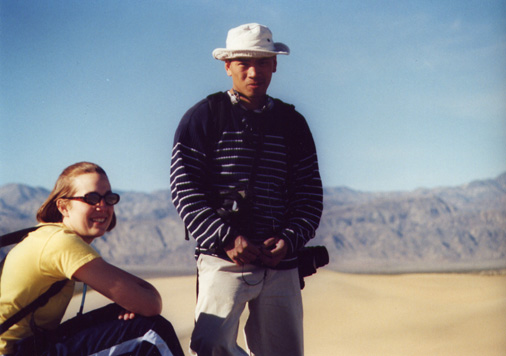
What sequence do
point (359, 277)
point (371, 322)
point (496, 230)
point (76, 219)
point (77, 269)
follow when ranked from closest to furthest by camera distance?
point (77, 269) → point (76, 219) → point (371, 322) → point (359, 277) → point (496, 230)

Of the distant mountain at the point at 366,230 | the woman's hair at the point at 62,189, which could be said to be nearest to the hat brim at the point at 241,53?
the woman's hair at the point at 62,189

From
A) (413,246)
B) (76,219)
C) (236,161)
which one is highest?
(236,161)

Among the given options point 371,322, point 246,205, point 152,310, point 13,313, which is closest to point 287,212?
point 246,205

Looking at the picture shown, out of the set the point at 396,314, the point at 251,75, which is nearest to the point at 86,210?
the point at 251,75

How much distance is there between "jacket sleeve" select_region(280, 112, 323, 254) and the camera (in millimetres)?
3729

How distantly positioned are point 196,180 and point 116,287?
67cm

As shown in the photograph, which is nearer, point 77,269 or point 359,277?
point 77,269

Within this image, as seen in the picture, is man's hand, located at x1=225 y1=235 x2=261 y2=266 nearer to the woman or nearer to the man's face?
the woman

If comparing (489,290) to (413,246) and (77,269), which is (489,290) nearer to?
(77,269)

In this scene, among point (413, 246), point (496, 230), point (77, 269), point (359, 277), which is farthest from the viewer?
point (413, 246)

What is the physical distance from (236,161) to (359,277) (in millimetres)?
11613

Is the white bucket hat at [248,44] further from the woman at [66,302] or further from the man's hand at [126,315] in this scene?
the man's hand at [126,315]

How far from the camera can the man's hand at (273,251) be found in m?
3.49

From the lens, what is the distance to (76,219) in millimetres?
3354
